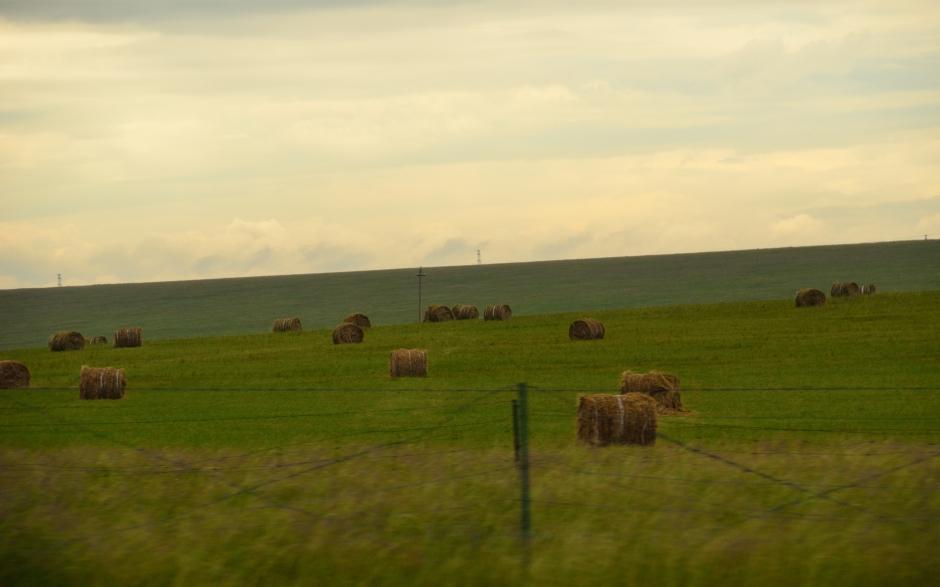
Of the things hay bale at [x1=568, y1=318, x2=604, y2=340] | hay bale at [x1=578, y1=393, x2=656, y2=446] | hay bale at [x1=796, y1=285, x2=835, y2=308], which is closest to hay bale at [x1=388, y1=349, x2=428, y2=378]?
hay bale at [x1=568, y1=318, x2=604, y2=340]

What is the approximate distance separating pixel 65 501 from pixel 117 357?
1967 inches

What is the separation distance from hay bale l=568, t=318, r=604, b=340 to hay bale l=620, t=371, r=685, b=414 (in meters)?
26.9

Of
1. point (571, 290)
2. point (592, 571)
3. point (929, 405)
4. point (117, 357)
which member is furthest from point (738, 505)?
point (571, 290)

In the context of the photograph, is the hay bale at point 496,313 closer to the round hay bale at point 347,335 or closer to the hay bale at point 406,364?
the round hay bale at point 347,335

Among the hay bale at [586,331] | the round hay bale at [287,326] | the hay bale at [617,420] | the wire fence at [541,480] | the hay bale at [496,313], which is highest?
the hay bale at [496,313]

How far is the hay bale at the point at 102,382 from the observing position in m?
34.4

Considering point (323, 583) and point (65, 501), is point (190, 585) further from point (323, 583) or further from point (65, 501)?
point (65, 501)

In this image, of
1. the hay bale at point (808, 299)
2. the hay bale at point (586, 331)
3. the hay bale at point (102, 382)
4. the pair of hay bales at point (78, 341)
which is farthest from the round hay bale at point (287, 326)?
the hay bale at point (102, 382)

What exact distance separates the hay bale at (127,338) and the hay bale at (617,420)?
168 feet

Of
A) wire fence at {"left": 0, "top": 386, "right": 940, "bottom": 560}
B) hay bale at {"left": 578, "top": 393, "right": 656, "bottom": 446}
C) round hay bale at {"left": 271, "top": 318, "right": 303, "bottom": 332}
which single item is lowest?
hay bale at {"left": 578, "top": 393, "right": 656, "bottom": 446}

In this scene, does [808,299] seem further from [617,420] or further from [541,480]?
[541,480]

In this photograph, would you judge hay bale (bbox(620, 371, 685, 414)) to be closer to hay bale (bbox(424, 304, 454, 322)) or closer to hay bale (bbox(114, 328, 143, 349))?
hay bale (bbox(114, 328, 143, 349))

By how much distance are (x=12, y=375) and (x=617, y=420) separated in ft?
88.7

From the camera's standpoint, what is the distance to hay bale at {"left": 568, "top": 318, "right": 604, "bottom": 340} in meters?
54.4
